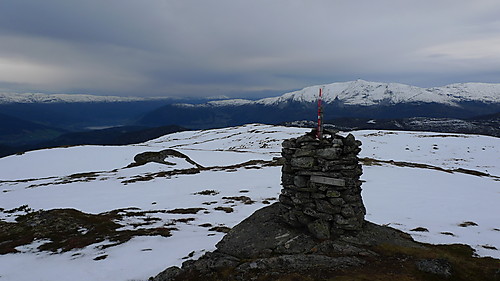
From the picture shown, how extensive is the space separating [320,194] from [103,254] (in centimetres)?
1334

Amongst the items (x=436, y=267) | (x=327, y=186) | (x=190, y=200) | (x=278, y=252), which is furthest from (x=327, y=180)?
(x=190, y=200)

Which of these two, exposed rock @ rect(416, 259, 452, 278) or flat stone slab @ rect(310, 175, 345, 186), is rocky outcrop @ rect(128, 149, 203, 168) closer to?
flat stone slab @ rect(310, 175, 345, 186)

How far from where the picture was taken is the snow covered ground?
52.3 ft

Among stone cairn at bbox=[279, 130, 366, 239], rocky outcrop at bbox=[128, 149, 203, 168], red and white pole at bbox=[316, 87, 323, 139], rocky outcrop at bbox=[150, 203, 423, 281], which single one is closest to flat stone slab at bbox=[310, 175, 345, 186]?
stone cairn at bbox=[279, 130, 366, 239]

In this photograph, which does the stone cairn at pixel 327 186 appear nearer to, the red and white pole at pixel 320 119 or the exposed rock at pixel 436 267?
the red and white pole at pixel 320 119

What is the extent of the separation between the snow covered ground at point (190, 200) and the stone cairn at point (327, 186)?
6.38m

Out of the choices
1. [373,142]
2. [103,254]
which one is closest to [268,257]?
[103,254]

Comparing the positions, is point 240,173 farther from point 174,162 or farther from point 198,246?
point 198,246

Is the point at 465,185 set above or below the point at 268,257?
below

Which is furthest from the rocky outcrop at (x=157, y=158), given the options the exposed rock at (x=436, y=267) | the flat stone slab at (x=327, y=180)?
the exposed rock at (x=436, y=267)

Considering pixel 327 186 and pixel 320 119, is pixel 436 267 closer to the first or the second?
pixel 327 186

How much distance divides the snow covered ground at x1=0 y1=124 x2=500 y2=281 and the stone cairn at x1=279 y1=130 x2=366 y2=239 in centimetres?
638

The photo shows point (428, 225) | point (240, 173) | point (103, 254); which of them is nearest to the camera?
point (103, 254)

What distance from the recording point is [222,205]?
30.2 meters
